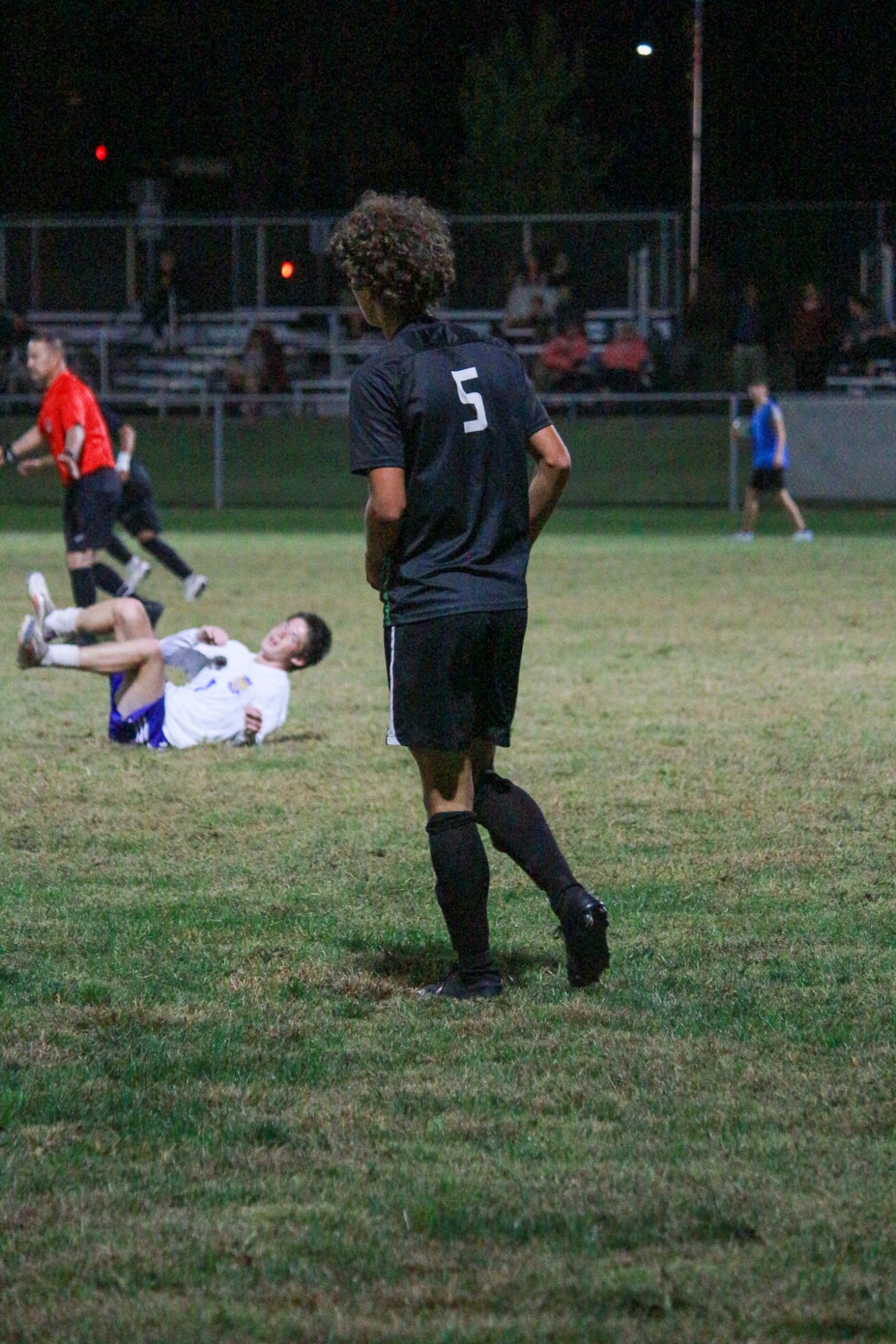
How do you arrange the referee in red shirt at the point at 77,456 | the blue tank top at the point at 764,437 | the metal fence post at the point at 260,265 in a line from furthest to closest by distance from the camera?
1. the metal fence post at the point at 260,265
2. the blue tank top at the point at 764,437
3. the referee in red shirt at the point at 77,456

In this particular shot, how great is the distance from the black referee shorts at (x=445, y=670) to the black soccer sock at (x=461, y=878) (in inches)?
8.5

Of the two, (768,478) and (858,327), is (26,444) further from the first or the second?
(858,327)

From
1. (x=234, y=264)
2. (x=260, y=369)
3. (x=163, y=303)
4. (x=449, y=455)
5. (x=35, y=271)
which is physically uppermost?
(x=234, y=264)

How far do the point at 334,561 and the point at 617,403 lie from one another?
32.0ft

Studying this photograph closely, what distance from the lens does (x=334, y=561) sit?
18891 millimetres

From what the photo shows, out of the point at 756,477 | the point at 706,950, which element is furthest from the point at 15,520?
the point at 706,950

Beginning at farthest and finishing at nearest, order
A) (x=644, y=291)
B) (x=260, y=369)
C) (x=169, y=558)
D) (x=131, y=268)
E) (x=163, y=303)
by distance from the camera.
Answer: (x=131, y=268), (x=163, y=303), (x=644, y=291), (x=260, y=369), (x=169, y=558)

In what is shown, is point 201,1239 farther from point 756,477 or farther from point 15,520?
point 15,520

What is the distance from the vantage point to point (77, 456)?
12602 mm

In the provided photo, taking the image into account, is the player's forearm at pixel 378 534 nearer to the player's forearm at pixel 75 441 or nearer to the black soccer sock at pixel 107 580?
the player's forearm at pixel 75 441

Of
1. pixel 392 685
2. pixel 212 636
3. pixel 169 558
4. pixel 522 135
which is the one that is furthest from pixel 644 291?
pixel 392 685

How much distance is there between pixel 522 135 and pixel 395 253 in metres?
30.2

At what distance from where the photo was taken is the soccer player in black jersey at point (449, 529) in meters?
4.73

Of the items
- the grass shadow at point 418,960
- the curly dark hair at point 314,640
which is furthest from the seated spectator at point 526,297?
the grass shadow at point 418,960
